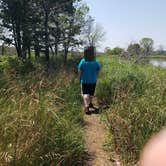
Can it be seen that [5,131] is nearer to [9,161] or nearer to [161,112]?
[9,161]

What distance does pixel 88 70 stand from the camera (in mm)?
6812

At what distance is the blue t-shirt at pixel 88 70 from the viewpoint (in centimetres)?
680

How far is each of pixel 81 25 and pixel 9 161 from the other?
2627cm

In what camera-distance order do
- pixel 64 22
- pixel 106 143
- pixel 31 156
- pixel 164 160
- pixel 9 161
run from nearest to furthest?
pixel 164 160, pixel 9 161, pixel 31 156, pixel 106 143, pixel 64 22

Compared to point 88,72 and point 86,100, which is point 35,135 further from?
point 88,72

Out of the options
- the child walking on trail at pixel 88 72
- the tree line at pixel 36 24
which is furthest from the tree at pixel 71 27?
the child walking on trail at pixel 88 72

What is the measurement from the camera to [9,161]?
9.18ft

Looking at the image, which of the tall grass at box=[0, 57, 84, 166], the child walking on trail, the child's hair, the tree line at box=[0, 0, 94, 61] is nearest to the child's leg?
the child walking on trail

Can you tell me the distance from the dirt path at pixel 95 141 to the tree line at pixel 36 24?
1348 centimetres

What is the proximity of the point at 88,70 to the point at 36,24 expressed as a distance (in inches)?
594

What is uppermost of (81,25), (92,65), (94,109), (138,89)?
(81,25)

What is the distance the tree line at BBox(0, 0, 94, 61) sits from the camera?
20203 mm

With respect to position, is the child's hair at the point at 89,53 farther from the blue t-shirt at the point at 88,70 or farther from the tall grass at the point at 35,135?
the tall grass at the point at 35,135

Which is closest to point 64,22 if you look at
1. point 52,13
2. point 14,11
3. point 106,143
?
point 52,13
